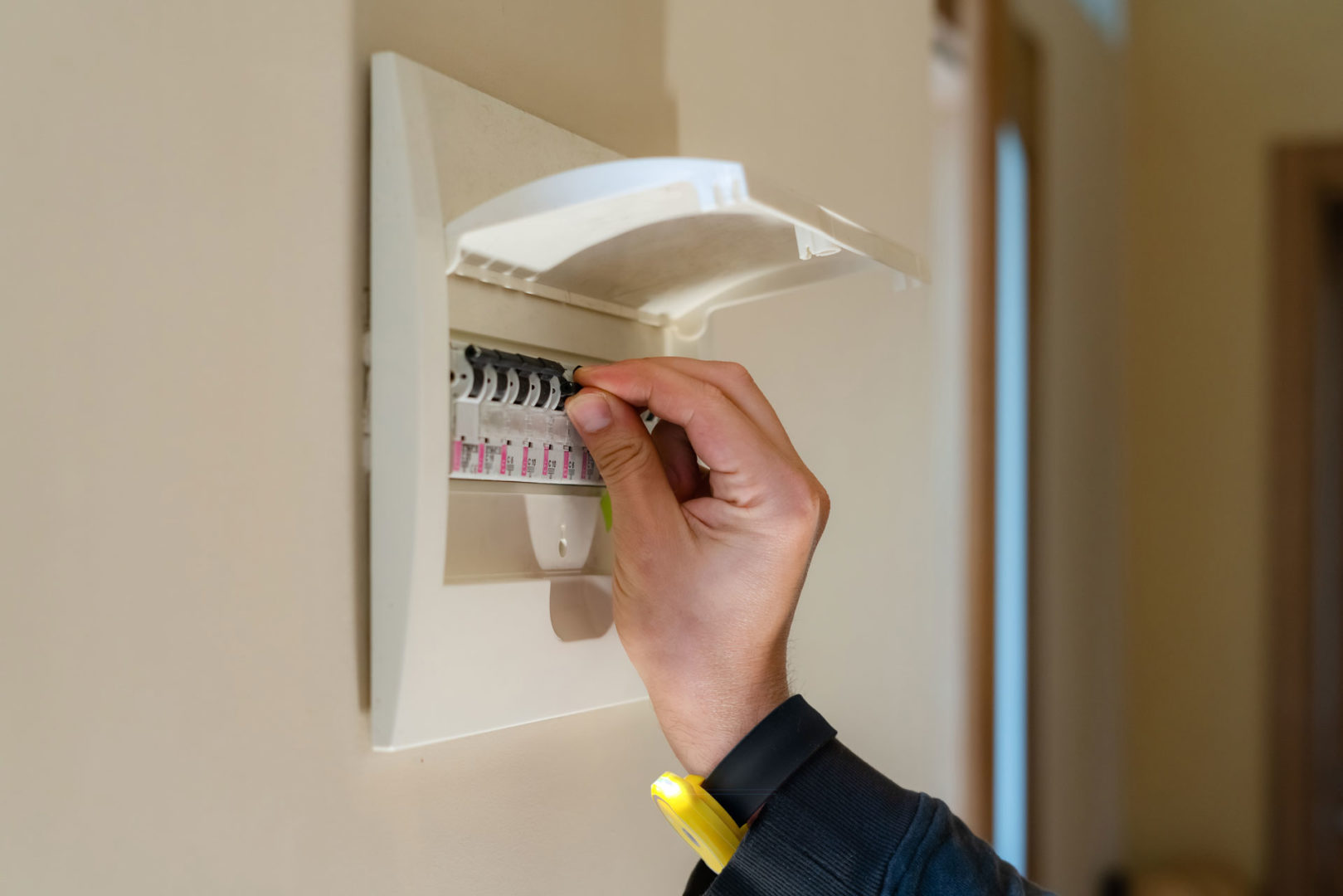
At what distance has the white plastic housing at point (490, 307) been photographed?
46cm

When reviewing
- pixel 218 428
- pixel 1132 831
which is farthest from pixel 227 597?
pixel 1132 831

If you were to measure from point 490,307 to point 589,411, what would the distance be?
0.24 ft

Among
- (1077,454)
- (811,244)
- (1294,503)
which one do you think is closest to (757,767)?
(811,244)

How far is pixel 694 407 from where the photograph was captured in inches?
19.8

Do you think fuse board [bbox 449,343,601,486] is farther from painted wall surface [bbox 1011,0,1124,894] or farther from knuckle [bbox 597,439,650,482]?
painted wall surface [bbox 1011,0,1124,894]

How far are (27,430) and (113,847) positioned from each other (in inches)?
5.9

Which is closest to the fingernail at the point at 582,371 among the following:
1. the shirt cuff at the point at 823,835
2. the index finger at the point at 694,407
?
the index finger at the point at 694,407

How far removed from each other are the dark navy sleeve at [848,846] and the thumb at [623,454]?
0.16m

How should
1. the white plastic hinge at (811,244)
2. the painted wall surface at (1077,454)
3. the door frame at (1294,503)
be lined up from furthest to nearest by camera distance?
the door frame at (1294,503) < the painted wall surface at (1077,454) < the white plastic hinge at (811,244)

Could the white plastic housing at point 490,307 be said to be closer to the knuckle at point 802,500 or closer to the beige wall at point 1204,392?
the knuckle at point 802,500

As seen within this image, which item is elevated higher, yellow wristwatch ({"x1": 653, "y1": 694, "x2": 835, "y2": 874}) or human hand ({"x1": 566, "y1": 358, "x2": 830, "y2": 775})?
human hand ({"x1": 566, "y1": 358, "x2": 830, "y2": 775})

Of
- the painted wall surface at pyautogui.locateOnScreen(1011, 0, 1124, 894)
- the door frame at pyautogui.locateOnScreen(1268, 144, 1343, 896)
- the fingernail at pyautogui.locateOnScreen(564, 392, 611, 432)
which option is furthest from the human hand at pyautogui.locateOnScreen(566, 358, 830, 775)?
the door frame at pyautogui.locateOnScreen(1268, 144, 1343, 896)

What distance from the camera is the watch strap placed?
0.54 meters

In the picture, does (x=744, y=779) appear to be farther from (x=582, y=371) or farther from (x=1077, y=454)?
(x=1077, y=454)
